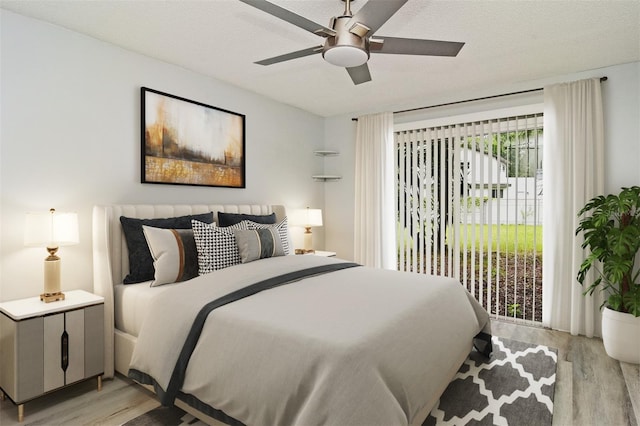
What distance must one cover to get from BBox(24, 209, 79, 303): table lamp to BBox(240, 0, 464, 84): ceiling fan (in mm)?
1796

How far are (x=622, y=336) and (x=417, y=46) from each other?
2.75 m

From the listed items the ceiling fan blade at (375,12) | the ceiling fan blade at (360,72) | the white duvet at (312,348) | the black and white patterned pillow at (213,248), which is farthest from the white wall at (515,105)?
the ceiling fan blade at (375,12)

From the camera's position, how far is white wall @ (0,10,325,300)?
93.6 inches

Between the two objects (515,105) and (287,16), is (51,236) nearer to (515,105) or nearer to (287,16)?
(287,16)

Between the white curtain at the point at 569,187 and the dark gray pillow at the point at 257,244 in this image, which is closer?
the dark gray pillow at the point at 257,244

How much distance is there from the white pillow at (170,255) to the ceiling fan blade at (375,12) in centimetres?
192

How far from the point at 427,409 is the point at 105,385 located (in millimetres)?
2108

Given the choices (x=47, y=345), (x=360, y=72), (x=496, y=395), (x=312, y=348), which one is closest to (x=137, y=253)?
(x=47, y=345)

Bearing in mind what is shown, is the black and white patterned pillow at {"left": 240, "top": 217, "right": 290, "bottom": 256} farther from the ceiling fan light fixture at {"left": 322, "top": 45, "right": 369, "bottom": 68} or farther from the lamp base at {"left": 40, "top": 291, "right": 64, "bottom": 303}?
the ceiling fan light fixture at {"left": 322, "top": 45, "right": 369, "bottom": 68}

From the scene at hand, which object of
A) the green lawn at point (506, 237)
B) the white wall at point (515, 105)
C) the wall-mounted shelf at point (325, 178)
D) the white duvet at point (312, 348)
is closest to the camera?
the white duvet at point (312, 348)

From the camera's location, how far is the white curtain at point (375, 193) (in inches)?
179

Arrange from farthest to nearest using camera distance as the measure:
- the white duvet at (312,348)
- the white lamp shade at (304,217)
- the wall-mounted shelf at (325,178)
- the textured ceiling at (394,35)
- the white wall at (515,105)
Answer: the wall-mounted shelf at (325,178), the white lamp shade at (304,217), the white wall at (515,105), the textured ceiling at (394,35), the white duvet at (312,348)

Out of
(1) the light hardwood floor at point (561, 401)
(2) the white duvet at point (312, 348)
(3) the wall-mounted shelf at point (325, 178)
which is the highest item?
(3) the wall-mounted shelf at point (325, 178)

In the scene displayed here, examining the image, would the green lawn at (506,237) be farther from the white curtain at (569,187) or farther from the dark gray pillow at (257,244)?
the dark gray pillow at (257,244)
